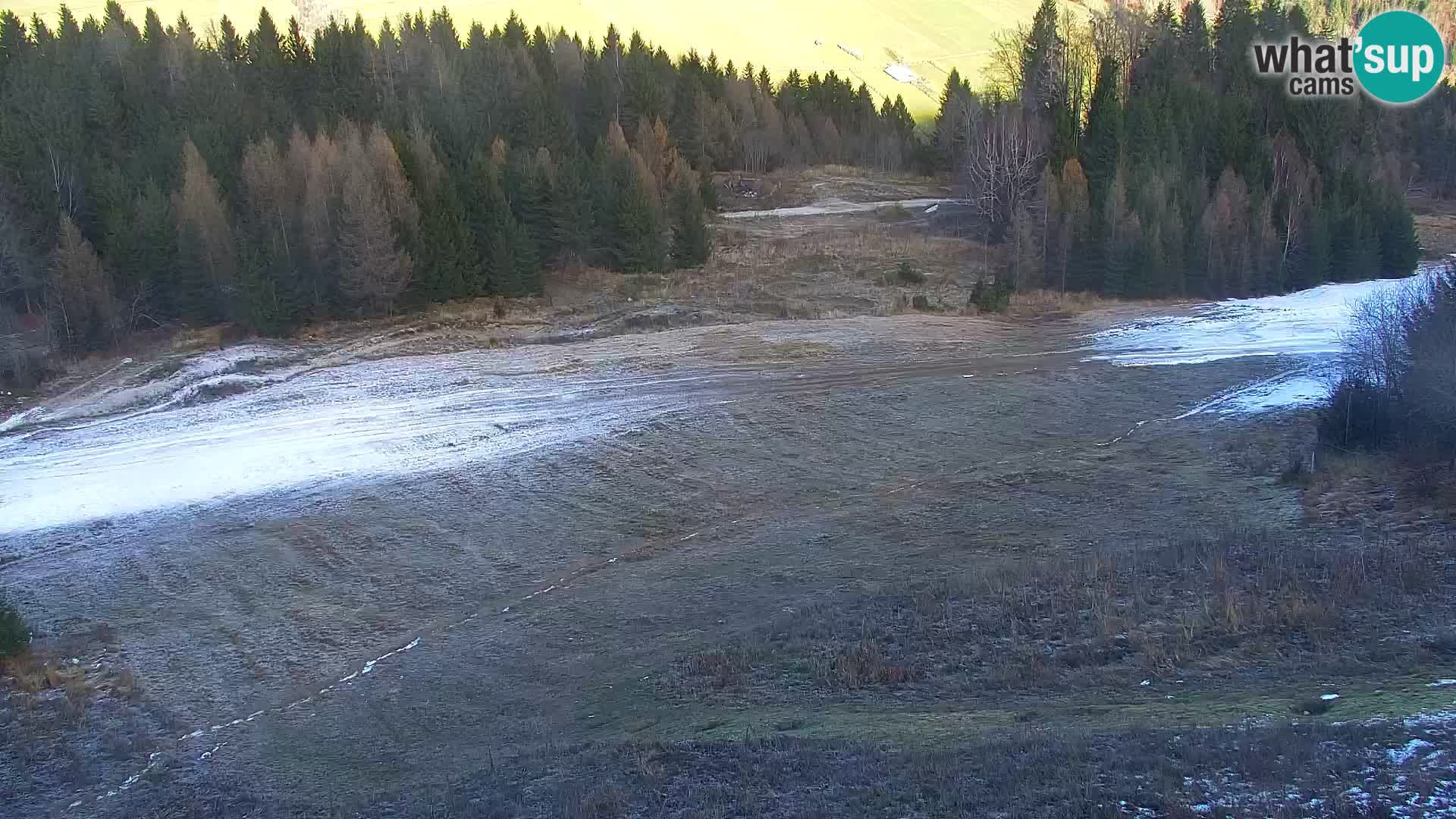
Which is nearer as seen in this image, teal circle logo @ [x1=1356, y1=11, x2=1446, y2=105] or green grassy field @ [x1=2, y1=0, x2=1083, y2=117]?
teal circle logo @ [x1=1356, y1=11, x2=1446, y2=105]

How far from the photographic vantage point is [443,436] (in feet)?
95.0

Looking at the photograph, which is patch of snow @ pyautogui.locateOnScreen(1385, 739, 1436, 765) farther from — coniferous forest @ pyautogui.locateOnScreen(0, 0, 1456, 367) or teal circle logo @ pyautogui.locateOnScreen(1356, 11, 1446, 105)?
teal circle logo @ pyautogui.locateOnScreen(1356, 11, 1446, 105)

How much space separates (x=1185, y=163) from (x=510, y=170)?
33.4 meters

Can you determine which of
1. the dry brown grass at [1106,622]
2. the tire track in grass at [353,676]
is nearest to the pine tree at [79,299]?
the tire track in grass at [353,676]

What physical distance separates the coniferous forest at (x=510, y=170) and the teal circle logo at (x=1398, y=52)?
2.98 m

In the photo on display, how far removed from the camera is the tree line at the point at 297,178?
1718 inches

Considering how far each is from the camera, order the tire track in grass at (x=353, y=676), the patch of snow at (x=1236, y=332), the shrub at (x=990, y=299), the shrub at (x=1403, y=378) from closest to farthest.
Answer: the tire track in grass at (x=353, y=676) < the shrub at (x=1403, y=378) < the patch of snow at (x=1236, y=332) < the shrub at (x=990, y=299)

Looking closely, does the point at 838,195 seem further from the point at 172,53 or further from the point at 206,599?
the point at 206,599

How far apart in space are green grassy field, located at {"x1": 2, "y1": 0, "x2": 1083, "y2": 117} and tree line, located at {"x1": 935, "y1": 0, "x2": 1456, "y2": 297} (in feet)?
169

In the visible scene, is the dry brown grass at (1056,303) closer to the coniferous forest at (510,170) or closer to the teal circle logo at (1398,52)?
the coniferous forest at (510,170)

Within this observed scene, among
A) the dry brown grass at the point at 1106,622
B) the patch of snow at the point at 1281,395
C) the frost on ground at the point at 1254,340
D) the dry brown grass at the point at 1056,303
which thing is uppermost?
the dry brown grass at the point at 1056,303

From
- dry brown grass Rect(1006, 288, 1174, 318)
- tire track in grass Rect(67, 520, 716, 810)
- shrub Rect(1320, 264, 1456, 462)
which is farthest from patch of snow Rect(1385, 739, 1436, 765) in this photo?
dry brown grass Rect(1006, 288, 1174, 318)

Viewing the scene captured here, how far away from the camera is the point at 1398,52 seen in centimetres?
5234

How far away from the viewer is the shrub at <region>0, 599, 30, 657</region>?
16.5m
